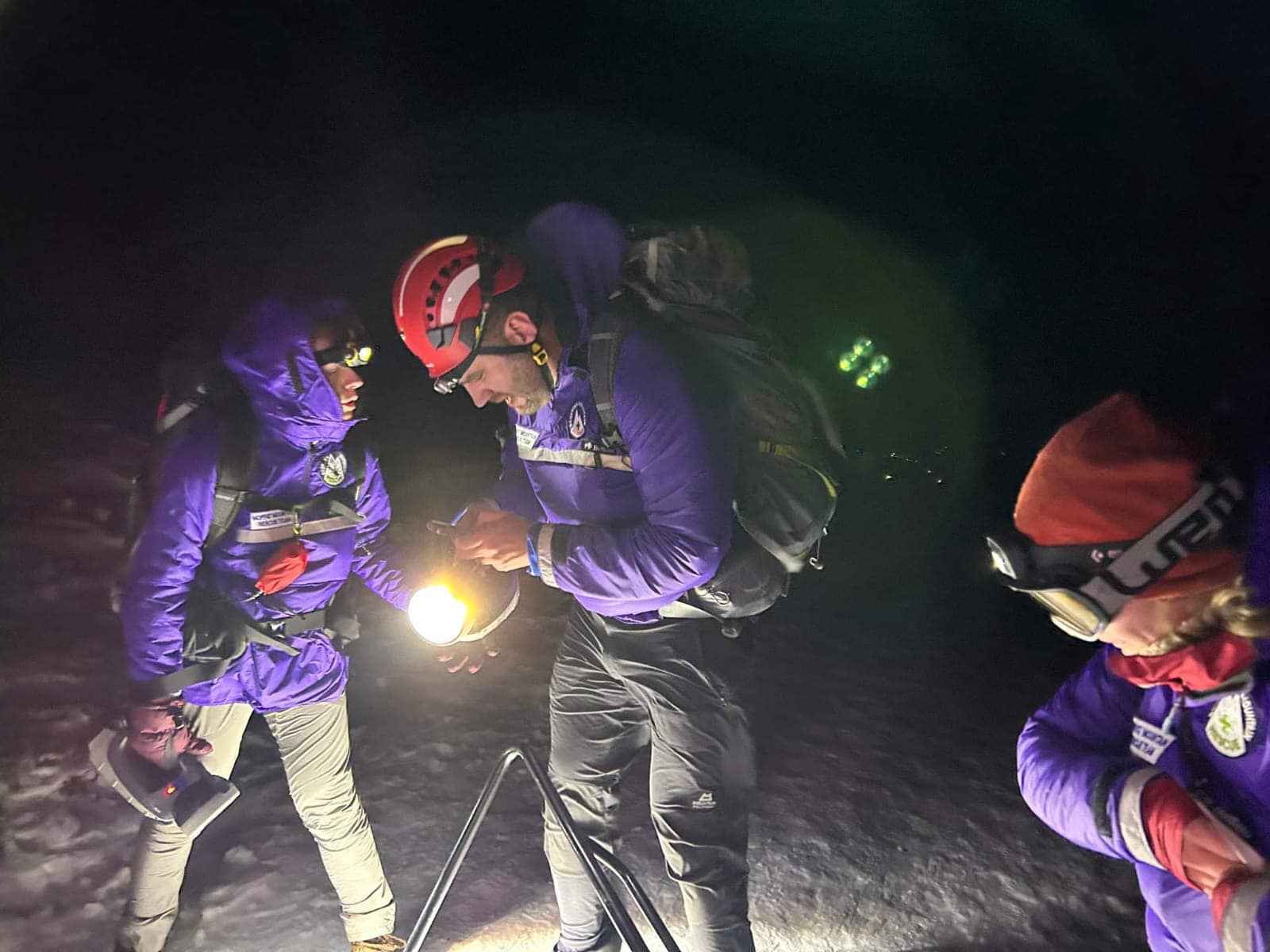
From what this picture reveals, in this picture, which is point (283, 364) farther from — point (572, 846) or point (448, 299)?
point (572, 846)

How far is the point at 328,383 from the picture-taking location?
271 cm

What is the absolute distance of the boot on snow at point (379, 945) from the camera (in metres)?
3.35

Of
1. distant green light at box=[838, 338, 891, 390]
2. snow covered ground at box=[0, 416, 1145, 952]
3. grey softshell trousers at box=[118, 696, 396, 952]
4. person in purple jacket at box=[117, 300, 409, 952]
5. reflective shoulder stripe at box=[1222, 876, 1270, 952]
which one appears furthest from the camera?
distant green light at box=[838, 338, 891, 390]

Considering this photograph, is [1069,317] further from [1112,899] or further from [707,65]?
[1112,899]

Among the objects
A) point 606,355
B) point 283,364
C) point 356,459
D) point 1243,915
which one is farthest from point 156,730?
point 1243,915

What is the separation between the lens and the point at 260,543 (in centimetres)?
274

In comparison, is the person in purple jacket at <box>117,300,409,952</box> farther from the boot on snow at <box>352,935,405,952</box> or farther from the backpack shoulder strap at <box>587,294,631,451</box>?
the backpack shoulder strap at <box>587,294,631,451</box>

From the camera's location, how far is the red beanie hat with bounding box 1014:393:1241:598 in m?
1.49

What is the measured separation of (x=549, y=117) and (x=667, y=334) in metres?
13.4

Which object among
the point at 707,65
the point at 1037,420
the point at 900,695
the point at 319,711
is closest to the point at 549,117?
the point at 707,65

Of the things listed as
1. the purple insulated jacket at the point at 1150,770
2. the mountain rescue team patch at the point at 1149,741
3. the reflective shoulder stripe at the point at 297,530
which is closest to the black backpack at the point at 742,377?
the purple insulated jacket at the point at 1150,770

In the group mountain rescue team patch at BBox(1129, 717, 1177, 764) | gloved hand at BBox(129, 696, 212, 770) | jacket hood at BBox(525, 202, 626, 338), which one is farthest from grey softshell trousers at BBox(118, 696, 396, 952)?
mountain rescue team patch at BBox(1129, 717, 1177, 764)

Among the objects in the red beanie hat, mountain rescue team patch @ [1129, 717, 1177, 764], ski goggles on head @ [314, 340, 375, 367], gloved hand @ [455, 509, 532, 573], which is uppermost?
the red beanie hat

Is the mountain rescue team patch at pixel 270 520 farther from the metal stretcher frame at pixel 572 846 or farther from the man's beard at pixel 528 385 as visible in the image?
the metal stretcher frame at pixel 572 846
